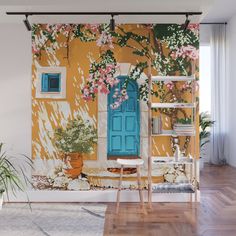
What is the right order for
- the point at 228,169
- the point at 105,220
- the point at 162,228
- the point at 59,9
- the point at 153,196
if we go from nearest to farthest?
1. the point at 162,228
2. the point at 105,220
3. the point at 59,9
4. the point at 153,196
5. the point at 228,169

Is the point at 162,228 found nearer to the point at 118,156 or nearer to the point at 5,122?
the point at 118,156

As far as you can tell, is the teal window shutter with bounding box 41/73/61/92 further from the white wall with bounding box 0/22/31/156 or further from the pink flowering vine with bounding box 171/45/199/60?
the pink flowering vine with bounding box 171/45/199/60

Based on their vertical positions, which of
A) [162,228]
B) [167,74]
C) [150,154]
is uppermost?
[167,74]

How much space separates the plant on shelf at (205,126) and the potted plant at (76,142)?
136 inches

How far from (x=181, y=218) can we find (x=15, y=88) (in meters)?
2.63

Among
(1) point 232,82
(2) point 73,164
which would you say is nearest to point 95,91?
(2) point 73,164

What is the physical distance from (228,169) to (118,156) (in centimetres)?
343

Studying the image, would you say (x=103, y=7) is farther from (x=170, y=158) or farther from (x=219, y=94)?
(x=219, y=94)

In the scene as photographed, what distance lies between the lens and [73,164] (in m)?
4.89

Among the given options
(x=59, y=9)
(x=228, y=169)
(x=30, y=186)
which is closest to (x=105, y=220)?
(x=30, y=186)

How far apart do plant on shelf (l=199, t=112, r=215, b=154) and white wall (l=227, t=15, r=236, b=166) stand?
17.0 inches

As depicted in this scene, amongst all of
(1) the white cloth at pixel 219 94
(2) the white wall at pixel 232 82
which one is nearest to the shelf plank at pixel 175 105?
(2) the white wall at pixel 232 82

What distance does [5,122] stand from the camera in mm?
4887

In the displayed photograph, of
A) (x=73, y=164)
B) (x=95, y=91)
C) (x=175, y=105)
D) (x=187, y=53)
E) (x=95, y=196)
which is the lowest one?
(x=95, y=196)
